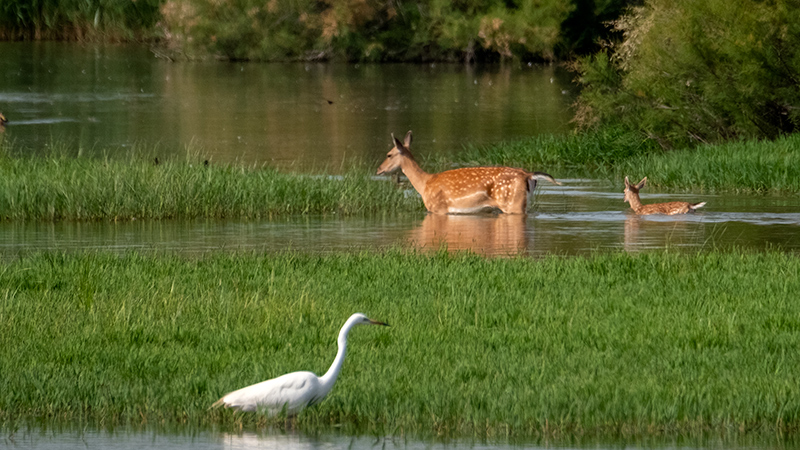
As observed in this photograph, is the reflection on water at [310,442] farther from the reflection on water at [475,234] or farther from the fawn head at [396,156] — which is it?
the fawn head at [396,156]

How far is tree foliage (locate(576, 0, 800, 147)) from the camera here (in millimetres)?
26062

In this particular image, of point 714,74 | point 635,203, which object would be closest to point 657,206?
point 635,203

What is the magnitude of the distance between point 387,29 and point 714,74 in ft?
173

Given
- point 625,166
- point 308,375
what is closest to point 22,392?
point 308,375

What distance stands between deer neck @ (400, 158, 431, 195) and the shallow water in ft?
1.36

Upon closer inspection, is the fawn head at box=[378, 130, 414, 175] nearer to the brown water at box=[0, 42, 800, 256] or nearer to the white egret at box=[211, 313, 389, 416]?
the brown water at box=[0, 42, 800, 256]

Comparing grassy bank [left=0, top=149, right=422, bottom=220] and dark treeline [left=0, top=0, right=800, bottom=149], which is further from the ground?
dark treeline [left=0, top=0, right=800, bottom=149]

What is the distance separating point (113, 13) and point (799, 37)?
66.0 meters

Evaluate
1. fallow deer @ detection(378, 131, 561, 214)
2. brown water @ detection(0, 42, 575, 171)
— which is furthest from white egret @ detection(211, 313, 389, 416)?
brown water @ detection(0, 42, 575, 171)

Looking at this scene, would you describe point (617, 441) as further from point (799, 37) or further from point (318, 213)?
point (799, 37)

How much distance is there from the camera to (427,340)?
1009 cm

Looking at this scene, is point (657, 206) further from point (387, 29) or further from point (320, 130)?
point (387, 29)

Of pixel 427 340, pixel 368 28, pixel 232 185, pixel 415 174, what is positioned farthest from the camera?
pixel 368 28

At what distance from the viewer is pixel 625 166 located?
26.5 metres
